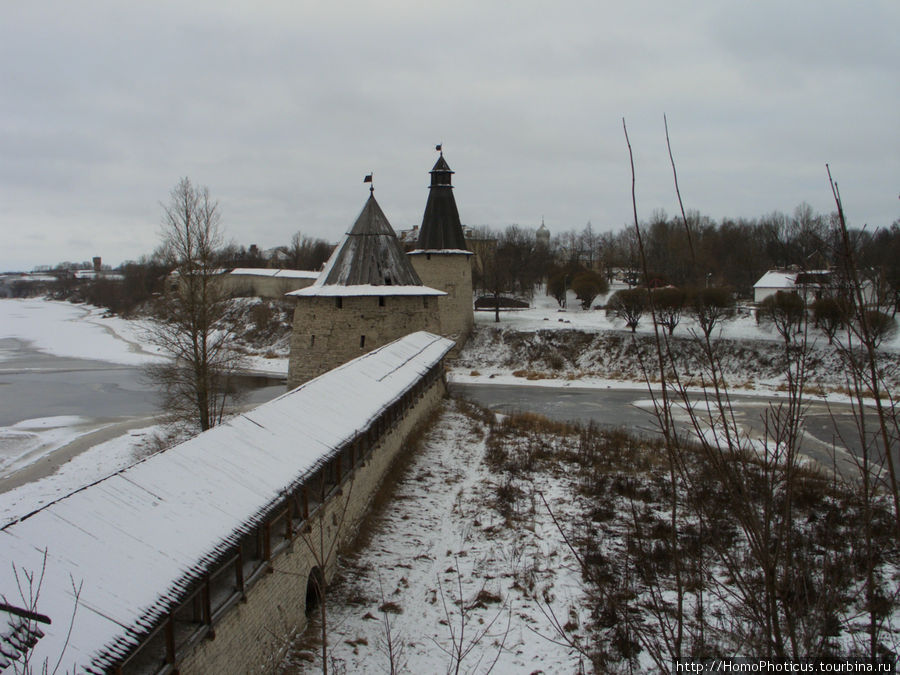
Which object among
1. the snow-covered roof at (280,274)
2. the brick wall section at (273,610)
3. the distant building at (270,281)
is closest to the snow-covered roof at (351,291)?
the brick wall section at (273,610)

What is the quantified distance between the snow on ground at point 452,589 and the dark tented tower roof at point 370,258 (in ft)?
21.4

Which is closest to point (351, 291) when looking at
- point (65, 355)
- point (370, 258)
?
point (370, 258)

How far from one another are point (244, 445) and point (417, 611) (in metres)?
2.20

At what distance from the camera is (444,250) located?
25844mm

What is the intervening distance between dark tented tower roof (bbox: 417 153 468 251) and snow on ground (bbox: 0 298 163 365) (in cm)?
1186

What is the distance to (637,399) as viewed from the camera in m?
19.2

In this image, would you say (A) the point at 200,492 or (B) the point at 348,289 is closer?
(A) the point at 200,492

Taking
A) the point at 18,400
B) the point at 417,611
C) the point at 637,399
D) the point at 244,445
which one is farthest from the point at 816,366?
the point at 18,400

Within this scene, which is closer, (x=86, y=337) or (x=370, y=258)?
(x=370, y=258)

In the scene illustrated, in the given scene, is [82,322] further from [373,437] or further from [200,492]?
[200,492]

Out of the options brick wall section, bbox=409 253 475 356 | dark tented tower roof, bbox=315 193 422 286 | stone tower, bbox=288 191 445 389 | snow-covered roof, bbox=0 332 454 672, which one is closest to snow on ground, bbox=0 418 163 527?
stone tower, bbox=288 191 445 389

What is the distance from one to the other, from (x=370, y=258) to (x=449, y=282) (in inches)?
451

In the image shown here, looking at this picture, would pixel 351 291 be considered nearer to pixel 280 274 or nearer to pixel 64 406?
pixel 64 406

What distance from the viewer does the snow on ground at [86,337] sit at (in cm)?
2997
